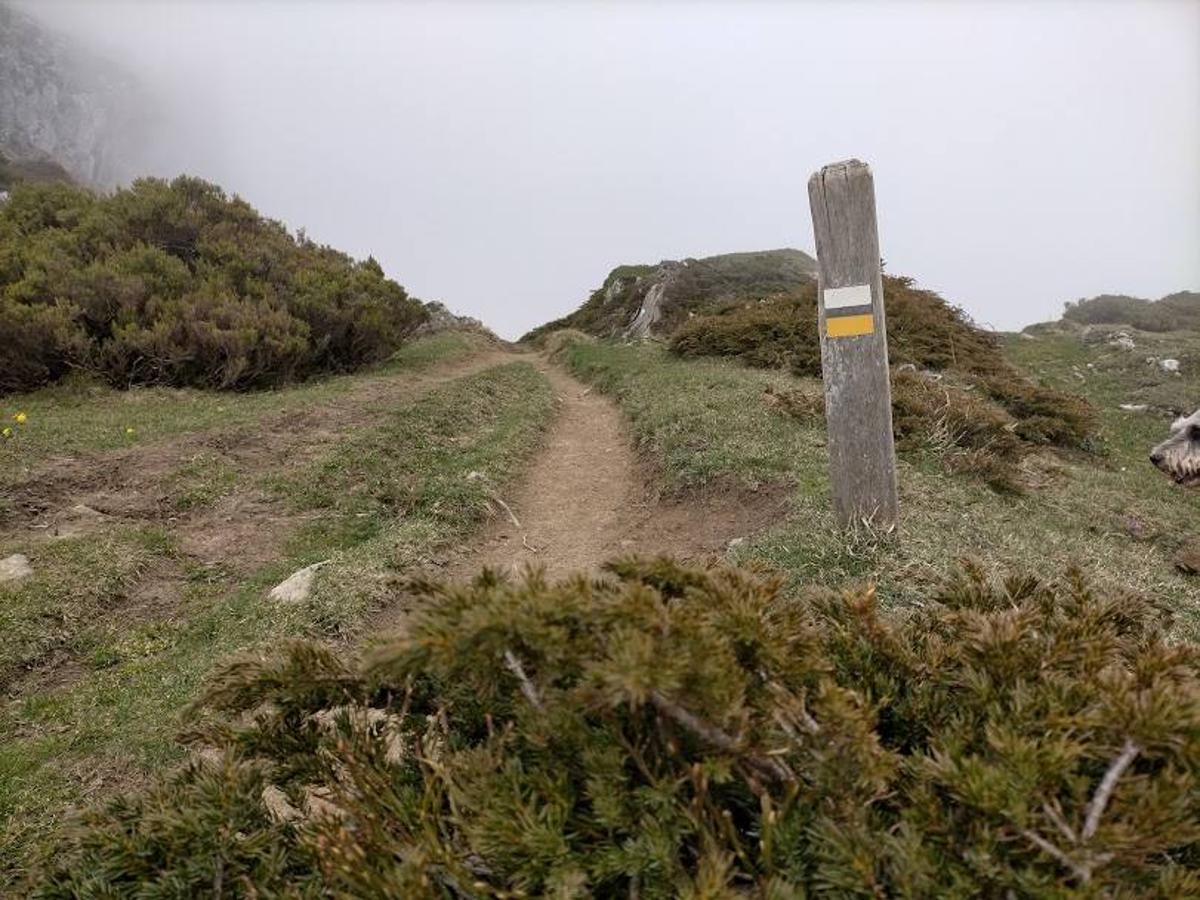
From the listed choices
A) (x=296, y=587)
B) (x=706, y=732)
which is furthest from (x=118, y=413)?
(x=706, y=732)

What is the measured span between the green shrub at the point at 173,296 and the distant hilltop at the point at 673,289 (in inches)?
458

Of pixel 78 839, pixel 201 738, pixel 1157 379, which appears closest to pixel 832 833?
pixel 201 738

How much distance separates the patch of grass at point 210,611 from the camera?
12.8 feet

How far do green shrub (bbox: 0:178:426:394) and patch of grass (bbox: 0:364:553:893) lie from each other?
200 inches

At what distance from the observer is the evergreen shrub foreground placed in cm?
123

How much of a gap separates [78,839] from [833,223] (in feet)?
16.0

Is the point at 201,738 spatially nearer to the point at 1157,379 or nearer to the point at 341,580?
the point at 341,580

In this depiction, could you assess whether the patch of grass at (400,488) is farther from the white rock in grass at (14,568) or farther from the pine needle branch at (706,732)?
the pine needle branch at (706,732)

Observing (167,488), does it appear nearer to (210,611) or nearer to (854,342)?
(210,611)

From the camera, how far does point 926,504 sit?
673 centimetres

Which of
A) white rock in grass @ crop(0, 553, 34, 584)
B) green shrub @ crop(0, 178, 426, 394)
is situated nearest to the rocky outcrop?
green shrub @ crop(0, 178, 426, 394)

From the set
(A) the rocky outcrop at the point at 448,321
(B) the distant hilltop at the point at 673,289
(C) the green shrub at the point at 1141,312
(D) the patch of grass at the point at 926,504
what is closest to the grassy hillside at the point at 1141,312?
(C) the green shrub at the point at 1141,312

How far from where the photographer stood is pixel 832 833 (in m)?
1.27

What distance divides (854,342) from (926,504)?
104 inches
